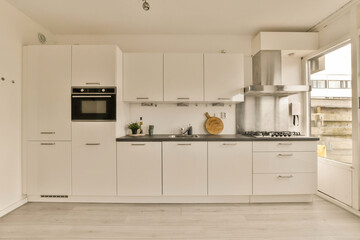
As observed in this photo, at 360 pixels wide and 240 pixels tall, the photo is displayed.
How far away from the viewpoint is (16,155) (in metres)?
2.73

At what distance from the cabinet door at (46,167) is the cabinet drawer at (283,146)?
8.60 feet

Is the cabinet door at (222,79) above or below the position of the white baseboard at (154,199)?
above

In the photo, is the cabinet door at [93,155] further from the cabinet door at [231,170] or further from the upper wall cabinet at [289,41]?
the upper wall cabinet at [289,41]

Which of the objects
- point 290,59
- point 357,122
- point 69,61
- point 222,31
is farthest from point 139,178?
point 290,59

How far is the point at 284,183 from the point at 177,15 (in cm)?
273

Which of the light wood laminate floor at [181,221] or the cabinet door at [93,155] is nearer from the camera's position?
the light wood laminate floor at [181,221]

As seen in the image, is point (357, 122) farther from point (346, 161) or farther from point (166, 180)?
point (166, 180)

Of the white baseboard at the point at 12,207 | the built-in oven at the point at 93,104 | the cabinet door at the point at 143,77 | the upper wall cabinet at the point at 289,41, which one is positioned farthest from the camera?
the upper wall cabinet at the point at 289,41

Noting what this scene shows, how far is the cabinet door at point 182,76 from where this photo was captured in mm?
3150

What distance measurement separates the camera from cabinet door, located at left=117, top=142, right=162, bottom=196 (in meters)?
2.83

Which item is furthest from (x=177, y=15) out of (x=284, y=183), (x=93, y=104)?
(x=284, y=183)

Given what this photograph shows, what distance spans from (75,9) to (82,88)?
1022 millimetres

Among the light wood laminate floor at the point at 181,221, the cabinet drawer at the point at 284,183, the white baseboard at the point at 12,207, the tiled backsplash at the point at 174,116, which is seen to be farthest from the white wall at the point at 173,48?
the white baseboard at the point at 12,207

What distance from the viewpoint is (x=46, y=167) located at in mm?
2844
